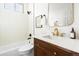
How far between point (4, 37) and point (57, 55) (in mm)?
638

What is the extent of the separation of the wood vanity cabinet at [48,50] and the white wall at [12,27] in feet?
0.66

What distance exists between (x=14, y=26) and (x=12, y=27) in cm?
3

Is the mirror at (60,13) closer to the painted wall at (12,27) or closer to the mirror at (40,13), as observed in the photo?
the mirror at (40,13)

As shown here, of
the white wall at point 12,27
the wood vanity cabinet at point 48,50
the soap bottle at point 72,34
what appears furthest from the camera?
the soap bottle at point 72,34

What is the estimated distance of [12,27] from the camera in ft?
3.71

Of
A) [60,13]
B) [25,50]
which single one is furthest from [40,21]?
[25,50]

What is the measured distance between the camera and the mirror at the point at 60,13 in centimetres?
117

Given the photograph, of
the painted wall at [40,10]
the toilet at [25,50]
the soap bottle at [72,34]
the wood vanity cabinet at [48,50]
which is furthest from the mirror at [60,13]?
the toilet at [25,50]

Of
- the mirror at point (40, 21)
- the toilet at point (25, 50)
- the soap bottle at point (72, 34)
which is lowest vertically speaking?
the toilet at point (25, 50)

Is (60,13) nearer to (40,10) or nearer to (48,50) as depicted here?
(40,10)

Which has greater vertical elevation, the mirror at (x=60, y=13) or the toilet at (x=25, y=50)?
the mirror at (x=60, y=13)

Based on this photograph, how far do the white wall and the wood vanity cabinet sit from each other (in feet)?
0.66

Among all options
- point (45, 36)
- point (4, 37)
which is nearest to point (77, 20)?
point (45, 36)

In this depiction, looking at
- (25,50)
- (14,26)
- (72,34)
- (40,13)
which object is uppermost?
(40,13)
